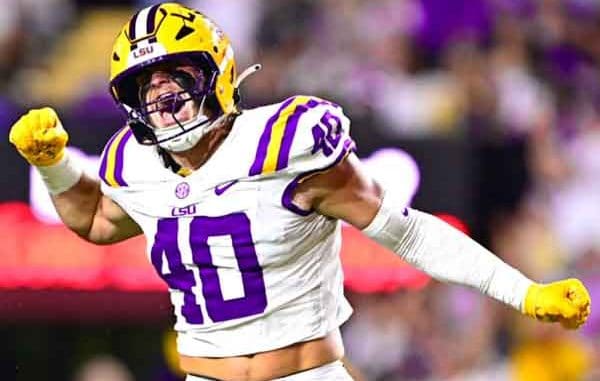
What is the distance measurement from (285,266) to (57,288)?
3318 millimetres

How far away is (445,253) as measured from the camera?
4.86 meters

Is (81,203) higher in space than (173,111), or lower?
lower

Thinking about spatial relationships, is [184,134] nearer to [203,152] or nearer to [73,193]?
[203,152]

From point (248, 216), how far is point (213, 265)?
0.15m

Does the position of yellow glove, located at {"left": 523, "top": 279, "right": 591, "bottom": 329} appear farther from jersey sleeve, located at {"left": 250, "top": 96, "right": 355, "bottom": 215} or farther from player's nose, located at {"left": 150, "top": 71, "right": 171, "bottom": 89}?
player's nose, located at {"left": 150, "top": 71, "right": 171, "bottom": 89}

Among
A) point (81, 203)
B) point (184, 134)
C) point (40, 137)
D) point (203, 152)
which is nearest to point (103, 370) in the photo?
point (81, 203)

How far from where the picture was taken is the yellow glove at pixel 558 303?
4781 mm

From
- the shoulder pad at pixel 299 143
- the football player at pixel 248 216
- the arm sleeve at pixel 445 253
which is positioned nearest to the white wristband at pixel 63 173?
the football player at pixel 248 216

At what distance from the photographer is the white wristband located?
5.11 meters

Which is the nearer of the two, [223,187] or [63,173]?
[223,187]

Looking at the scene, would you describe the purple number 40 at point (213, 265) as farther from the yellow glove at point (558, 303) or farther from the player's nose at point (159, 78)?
the yellow glove at point (558, 303)

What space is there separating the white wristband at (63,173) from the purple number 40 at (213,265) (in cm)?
39

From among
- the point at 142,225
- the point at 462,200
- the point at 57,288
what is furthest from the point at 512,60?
the point at 142,225

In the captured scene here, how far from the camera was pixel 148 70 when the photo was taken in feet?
15.7
